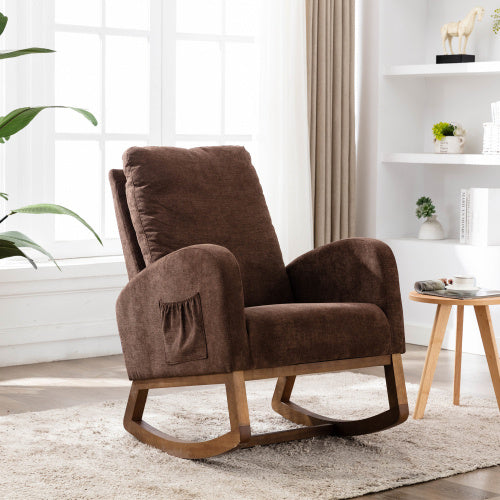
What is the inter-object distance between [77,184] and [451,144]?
6.10 feet

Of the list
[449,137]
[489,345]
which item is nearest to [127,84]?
[449,137]

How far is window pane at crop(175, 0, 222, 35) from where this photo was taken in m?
4.75

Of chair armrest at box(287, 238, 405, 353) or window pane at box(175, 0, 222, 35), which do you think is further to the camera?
window pane at box(175, 0, 222, 35)

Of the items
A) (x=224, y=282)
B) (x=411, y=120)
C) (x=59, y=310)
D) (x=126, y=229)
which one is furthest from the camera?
(x=411, y=120)

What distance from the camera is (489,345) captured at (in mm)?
3189

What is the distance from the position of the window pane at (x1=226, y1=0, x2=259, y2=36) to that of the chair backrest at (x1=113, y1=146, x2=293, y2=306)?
1.83 m

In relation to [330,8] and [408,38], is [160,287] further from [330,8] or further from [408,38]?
[408,38]

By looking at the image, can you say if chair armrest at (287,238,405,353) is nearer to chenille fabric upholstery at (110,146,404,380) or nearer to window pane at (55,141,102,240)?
chenille fabric upholstery at (110,146,404,380)

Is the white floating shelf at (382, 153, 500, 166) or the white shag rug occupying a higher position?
the white floating shelf at (382, 153, 500, 166)

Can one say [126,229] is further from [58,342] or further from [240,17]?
[240,17]

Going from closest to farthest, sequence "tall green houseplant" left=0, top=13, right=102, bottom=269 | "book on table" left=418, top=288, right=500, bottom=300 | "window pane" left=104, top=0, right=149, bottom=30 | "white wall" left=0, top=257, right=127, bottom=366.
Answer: "tall green houseplant" left=0, top=13, right=102, bottom=269, "book on table" left=418, top=288, right=500, bottom=300, "white wall" left=0, top=257, right=127, bottom=366, "window pane" left=104, top=0, right=149, bottom=30

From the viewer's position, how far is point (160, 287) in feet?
8.82

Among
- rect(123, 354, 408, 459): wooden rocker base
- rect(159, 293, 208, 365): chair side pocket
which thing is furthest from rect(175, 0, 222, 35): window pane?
rect(159, 293, 208, 365): chair side pocket

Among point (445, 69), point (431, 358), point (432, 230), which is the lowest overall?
point (431, 358)
